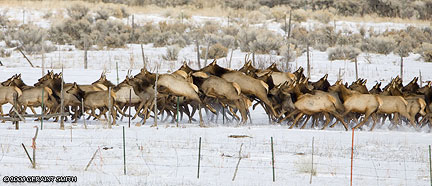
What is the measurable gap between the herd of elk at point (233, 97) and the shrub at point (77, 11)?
27.0 metres

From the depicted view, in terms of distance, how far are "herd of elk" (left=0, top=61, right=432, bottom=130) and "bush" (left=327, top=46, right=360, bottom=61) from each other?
45.7 feet

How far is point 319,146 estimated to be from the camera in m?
11.6

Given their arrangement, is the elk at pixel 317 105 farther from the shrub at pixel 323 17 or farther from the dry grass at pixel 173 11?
the dry grass at pixel 173 11

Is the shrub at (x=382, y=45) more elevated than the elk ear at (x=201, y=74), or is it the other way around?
the shrub at (x=382, y=45)

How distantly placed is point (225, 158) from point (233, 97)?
442 cm

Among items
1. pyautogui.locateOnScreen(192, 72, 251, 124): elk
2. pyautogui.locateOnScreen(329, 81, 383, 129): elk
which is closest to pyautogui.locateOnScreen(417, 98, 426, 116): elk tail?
pyautogui.locateOnScreen(329, 81, 383, 129): elk

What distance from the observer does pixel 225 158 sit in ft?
34.3

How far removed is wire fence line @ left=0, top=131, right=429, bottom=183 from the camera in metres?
9.71

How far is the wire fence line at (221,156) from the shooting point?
971 centimetres

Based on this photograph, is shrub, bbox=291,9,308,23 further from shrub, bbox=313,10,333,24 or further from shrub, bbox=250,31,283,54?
shrub, bbox=250,31,283,54

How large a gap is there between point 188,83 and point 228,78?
117 centimetres

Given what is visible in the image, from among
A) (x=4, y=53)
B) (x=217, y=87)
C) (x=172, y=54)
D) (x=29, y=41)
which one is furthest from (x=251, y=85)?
(x=29, y=41)

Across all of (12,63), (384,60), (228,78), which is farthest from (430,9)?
(228,78)

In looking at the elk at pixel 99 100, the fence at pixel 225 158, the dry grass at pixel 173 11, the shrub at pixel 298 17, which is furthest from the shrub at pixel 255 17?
the fence at pixel 225 158
